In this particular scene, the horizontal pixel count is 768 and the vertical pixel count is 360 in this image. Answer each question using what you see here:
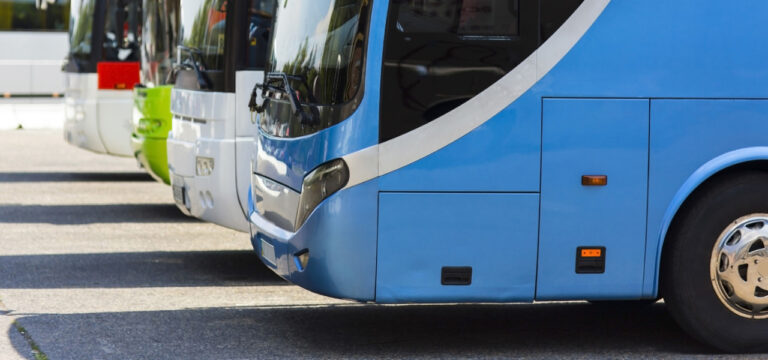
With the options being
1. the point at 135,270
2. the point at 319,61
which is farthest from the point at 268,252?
the point at 135,270

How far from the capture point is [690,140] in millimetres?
6266

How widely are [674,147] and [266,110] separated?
6.89 feet

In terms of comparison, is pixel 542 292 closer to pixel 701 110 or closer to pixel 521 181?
pixel 521 181

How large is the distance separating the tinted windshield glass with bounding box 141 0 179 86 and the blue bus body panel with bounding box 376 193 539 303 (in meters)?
4.68

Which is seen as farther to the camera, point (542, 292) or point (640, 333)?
point (640, 333)

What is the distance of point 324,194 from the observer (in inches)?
241

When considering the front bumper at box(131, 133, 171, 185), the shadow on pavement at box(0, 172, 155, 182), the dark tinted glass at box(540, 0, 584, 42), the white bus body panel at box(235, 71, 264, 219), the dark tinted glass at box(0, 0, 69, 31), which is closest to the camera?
the dark tinted glass at box(540, 0, 584, 42)

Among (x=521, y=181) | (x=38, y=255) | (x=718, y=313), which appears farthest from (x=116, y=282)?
(x=718, y=313)

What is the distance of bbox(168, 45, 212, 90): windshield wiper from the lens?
28.4ft

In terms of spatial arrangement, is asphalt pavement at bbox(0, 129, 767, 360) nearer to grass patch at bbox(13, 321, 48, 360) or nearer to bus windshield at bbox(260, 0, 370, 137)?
grass patch at bbox(13, 321, 48, 360)

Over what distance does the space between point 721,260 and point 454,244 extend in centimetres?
132

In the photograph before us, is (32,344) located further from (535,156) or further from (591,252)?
(591,252)

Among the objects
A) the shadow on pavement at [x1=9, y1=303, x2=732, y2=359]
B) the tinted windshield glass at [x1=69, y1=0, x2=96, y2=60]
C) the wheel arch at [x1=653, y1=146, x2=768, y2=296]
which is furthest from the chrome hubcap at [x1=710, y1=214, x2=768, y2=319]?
the tinted windshield glass at [x1=69, y1=0, x2=96, y2=60]

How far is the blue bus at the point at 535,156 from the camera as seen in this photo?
6055 millimetres
